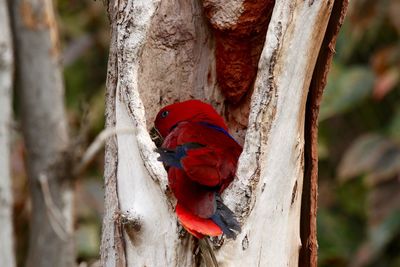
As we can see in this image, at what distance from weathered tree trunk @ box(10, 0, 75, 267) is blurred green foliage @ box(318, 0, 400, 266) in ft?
3.49

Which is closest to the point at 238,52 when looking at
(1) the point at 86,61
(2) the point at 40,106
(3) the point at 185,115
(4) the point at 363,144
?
(3) the point at 185,115

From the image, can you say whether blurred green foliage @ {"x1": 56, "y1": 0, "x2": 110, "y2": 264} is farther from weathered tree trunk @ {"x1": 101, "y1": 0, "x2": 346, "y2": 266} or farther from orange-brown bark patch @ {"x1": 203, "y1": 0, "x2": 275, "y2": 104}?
weathered tree trunk @ {"x1": 101, "y1": 0, "x2": 346, "y2": 266}

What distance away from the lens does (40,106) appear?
3.01m

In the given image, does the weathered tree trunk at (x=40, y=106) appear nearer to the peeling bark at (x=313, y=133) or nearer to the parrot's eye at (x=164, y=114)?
the parrot's eye at (x=164, y=114)

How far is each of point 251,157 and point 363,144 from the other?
182 centimetres

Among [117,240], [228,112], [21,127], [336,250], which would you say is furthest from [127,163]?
[336,250]

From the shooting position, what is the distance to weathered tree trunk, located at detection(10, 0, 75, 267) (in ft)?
9.78

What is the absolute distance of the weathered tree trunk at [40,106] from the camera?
298 cm

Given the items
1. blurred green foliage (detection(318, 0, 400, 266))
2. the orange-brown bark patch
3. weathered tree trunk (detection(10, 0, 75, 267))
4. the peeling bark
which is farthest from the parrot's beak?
blurred green foliage (detection(318, 0, 400, 266))

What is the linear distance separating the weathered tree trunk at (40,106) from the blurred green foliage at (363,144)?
3.49 feet

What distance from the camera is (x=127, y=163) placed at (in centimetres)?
190

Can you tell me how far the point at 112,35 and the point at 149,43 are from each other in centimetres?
10

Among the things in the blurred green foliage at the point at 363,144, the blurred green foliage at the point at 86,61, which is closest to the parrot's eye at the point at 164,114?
the blurred green foliage at the point at 363,144

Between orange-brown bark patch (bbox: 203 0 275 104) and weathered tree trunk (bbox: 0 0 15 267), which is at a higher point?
orange-brown bark patch (bbox: 203 0 275 104)
